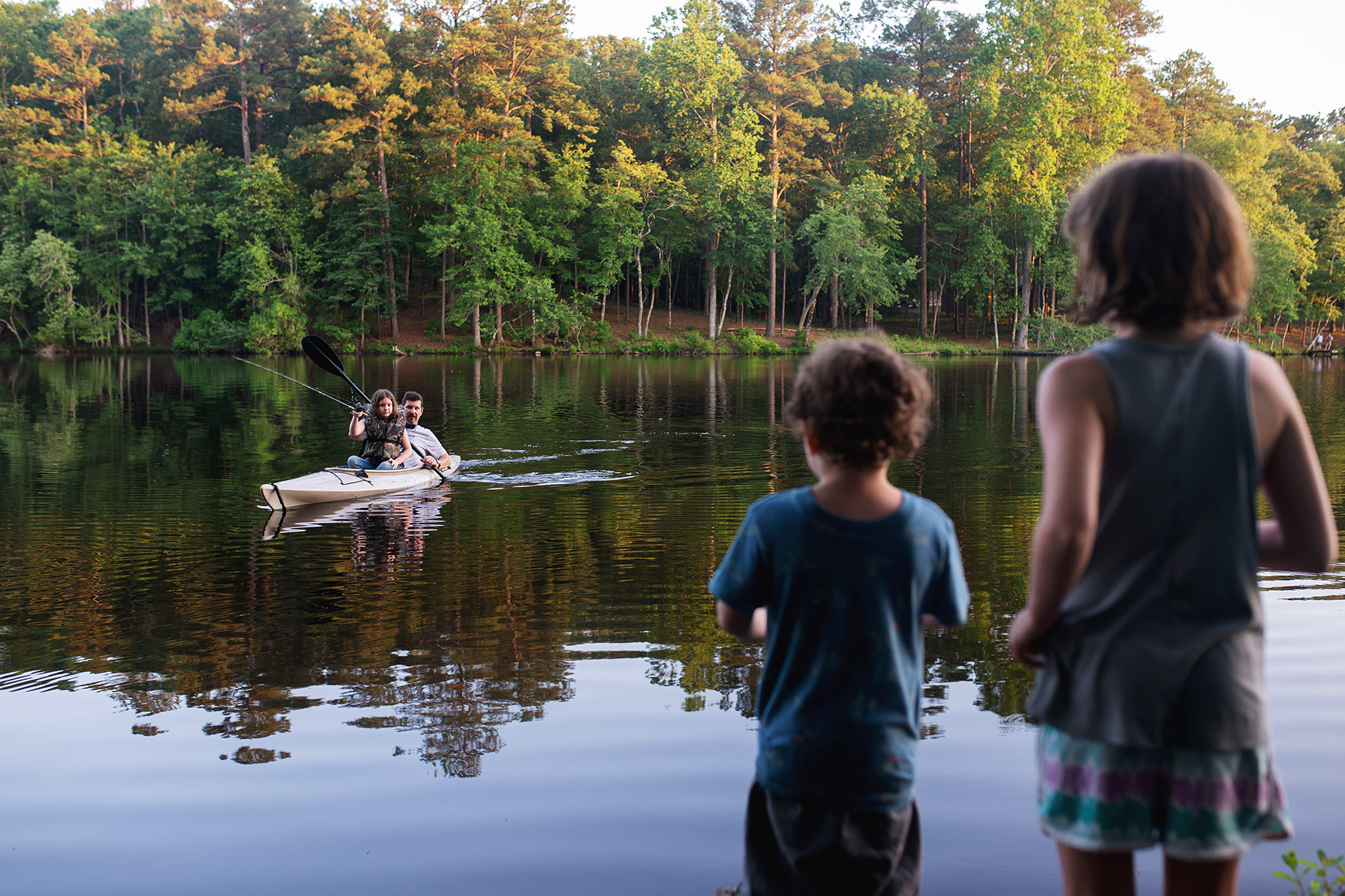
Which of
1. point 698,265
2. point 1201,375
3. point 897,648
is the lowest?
point 897,648

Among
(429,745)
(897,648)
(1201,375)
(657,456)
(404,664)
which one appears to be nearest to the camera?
(1201,375)

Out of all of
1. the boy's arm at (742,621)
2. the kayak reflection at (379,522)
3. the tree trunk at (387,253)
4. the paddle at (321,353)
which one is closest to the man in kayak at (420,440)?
the kayak reflection at (379,522)

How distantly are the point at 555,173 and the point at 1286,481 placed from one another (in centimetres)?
5025

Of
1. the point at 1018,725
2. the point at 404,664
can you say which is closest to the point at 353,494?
the point at 404,664

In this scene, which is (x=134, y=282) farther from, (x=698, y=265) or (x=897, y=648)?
(x=897, y=648)

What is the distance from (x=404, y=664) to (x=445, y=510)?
5700 mm

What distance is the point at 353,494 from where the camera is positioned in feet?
38.9

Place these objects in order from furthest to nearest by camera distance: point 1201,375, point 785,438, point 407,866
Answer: point 785,438 → point 407,866 → point 1201,375

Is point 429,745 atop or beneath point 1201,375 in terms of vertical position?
beneath

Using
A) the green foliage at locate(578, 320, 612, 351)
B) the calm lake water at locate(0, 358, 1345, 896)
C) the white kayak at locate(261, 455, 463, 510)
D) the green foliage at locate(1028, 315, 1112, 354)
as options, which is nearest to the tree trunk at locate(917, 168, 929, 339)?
the green foliage at locate(1028, 315, 1112, 354)

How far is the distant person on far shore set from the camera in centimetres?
182

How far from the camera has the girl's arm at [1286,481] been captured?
1840 mm

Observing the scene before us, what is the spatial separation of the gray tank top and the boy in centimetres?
38

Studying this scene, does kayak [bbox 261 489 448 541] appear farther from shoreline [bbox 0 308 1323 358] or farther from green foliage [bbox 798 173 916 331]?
green foliage [bbox 798 173 916 331]
